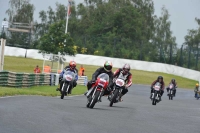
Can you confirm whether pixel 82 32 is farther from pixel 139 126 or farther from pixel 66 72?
pixel 139 126

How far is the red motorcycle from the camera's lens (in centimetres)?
1734

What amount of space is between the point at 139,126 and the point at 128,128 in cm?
78

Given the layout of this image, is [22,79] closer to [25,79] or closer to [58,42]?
[25,79]

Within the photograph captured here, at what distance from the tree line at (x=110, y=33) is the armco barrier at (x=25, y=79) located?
43.8 feet

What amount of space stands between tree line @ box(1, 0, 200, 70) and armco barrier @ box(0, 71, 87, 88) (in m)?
13.3

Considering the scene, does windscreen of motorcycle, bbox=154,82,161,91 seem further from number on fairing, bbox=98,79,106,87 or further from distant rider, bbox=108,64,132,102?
number on fairing, bbox=98,79,106,87

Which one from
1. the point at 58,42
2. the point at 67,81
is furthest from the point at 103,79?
the point at 58,42

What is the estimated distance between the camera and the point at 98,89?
17.5 meters

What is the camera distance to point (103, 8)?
350 ft

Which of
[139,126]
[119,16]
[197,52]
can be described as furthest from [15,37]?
[139,126]

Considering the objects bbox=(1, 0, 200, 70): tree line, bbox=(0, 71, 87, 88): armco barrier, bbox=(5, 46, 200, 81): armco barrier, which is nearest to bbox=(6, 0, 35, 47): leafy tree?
bbox=(1, 0, 200, 70): tree line

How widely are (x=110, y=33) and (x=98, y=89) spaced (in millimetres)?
76703

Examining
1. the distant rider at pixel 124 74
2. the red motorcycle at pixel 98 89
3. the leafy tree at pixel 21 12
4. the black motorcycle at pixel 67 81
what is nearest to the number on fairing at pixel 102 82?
the red motorcycle at pixel 98 89

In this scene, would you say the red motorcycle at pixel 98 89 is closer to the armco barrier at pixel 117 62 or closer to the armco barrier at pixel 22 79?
the armco barrier at pixel 22 79
